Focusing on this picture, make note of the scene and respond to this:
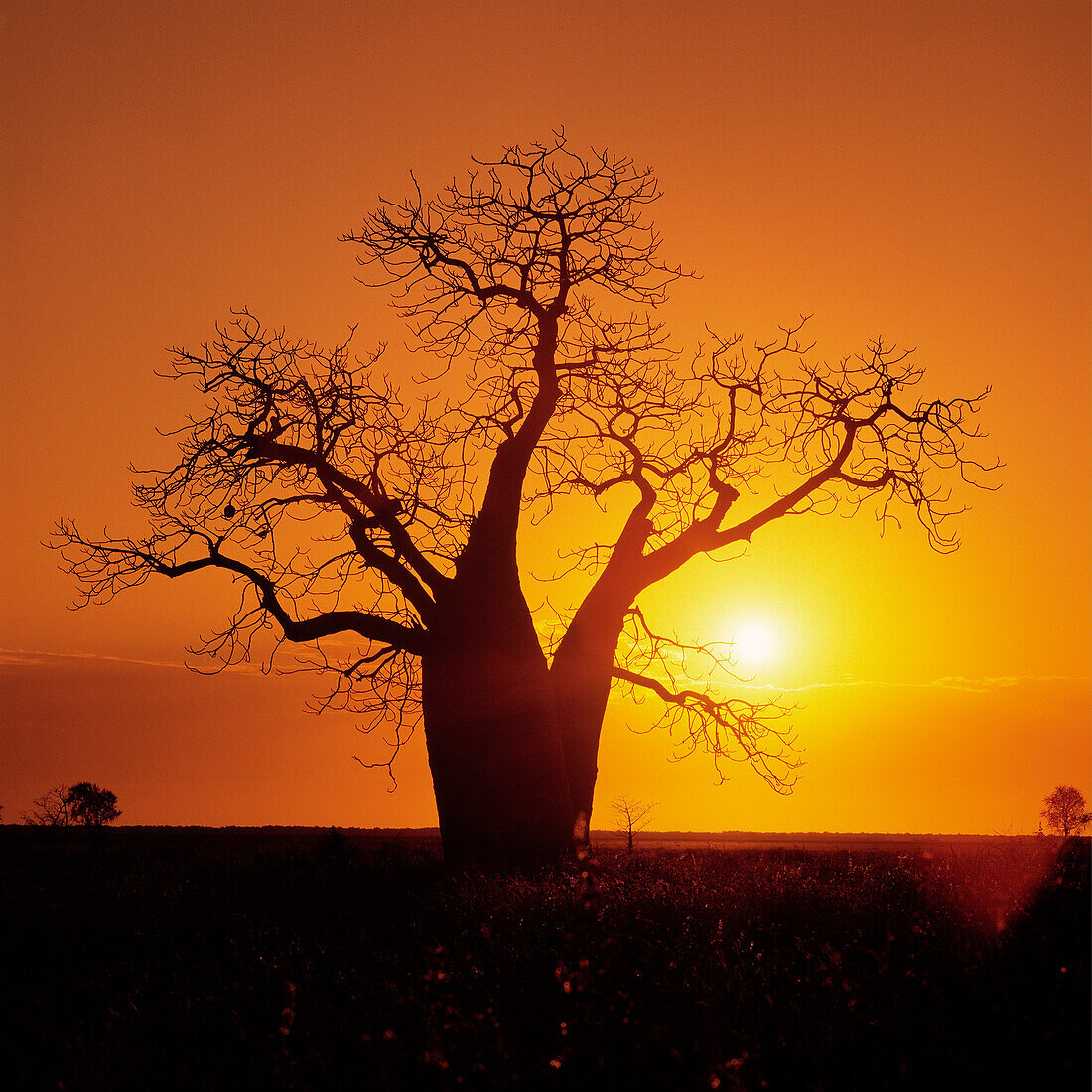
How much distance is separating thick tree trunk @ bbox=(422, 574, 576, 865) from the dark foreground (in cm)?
227

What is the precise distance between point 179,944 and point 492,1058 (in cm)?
364

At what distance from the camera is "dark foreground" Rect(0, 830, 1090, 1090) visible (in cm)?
502

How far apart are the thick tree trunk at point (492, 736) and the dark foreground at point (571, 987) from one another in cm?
227

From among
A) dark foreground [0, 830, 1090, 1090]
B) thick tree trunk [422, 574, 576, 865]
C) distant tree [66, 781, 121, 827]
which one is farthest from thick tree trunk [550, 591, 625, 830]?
distant tree [66, 781, 121, 827]

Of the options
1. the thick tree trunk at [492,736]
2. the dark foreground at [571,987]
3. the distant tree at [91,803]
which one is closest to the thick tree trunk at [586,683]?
the thick tree trunk at [492,736]

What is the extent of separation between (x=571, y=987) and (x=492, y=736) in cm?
606

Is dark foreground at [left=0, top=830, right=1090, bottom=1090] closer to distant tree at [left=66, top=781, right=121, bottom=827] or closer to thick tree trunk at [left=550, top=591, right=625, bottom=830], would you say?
thick tree trunk at [left=550, top=591, right=625, bottom=830]

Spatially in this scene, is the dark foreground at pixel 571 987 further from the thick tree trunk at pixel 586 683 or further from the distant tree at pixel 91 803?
the distant tree at pixel 91 803

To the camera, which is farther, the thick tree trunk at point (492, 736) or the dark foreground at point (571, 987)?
the thick tree trunk at point (492, 736)

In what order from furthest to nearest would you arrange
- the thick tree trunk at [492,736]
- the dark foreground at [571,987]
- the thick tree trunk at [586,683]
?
the thick tree trunk at [586,683]
the thick tree trunk at [492,736]
the dark foreground at [571,987]

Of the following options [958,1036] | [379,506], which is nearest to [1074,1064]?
[958,1036]

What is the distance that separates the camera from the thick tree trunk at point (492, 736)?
11633mm

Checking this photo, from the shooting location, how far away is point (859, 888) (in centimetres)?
869

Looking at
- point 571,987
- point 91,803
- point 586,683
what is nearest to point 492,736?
point 586,683
